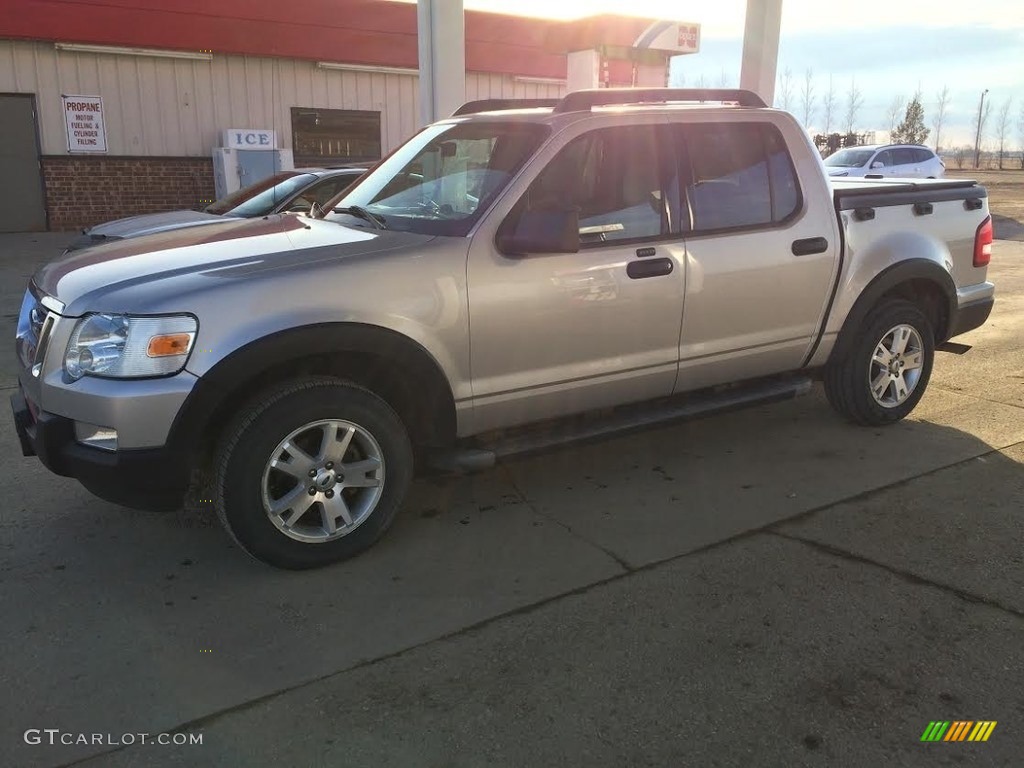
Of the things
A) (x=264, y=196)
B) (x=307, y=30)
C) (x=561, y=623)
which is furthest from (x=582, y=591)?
(x=307, y=30)

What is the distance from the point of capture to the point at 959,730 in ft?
8.30

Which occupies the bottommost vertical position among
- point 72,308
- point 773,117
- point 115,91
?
point 72,308

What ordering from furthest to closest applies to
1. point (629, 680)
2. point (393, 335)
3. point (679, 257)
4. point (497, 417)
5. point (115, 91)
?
point (115, 91) < point (679, 257) < point (497, 417) < point (393, 335) < point (629, 680)

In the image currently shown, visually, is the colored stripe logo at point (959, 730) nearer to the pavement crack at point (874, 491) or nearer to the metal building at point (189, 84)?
the pavement crack at point (874, 491)

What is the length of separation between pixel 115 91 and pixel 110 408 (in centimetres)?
1572

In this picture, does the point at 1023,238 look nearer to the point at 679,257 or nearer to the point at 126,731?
the point at 679,257

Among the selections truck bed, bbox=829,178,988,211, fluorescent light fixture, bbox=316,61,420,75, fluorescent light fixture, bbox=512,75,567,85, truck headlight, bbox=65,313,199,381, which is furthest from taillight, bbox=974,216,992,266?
fluorescent light fixture, bbox=512,75,567,85

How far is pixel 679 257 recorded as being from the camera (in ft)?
13.6

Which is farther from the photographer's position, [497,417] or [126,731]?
[497,417]

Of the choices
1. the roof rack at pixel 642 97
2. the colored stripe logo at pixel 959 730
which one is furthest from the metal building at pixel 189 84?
the colored stripe logo at pixel 959 730

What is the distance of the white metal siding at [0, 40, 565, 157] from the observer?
622 inches

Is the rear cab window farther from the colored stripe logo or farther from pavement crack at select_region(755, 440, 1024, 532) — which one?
the colored stripe logo

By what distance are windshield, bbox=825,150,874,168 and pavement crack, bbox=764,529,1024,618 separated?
1794 cm

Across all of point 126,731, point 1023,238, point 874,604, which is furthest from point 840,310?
point 1023,238
